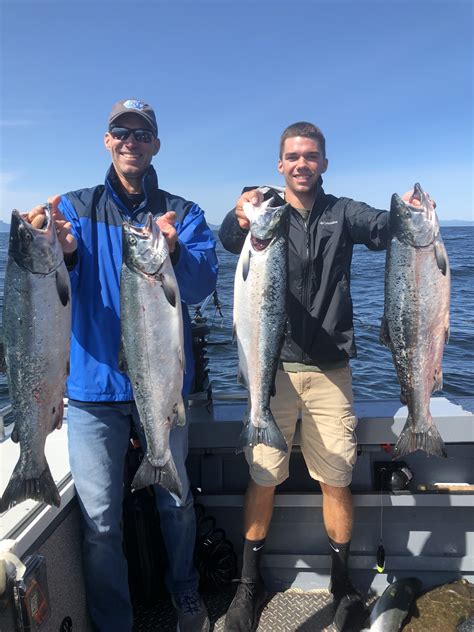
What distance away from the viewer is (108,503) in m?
3.40

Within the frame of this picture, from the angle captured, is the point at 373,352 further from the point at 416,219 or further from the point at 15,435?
the point at 15,435

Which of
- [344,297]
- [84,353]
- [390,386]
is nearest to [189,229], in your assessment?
[84,353]

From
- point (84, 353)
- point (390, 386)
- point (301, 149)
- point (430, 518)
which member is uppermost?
point (301, 149)

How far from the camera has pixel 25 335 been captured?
3.00 m

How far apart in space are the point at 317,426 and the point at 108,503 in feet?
5.53

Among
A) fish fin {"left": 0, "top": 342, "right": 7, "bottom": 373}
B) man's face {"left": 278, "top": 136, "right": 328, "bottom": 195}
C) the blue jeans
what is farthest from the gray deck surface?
man's face {"left": 278, "top": 136, "right": 328, "bottom": 195}

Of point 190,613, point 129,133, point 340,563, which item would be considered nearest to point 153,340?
point 129,133

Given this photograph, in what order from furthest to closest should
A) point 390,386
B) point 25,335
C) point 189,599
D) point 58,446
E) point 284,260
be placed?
point 390,386
point 58,446
point 189,599
point 284,260
point 25,335

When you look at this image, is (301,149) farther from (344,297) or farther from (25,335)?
(25,335)

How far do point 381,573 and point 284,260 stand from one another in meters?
2.94

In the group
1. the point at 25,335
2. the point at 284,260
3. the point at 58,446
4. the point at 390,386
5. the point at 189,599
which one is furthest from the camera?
the point at 390,386

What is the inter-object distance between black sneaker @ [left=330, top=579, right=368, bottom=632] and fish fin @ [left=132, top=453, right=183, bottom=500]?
1.80 meters

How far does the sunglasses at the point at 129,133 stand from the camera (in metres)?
3.48

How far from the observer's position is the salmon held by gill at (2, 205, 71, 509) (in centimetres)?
Result: 296
